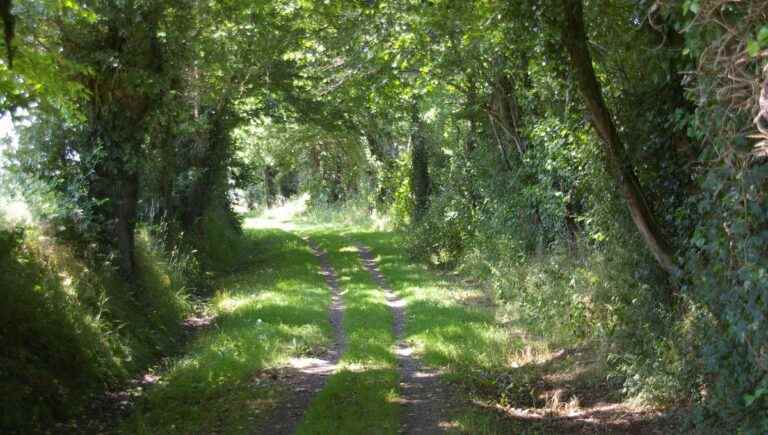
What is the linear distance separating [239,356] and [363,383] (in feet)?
8.76

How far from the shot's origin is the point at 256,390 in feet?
33.6

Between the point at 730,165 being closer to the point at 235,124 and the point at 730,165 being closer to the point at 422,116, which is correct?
the point at 235,124

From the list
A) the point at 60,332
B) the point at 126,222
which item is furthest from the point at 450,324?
the point at 60,332

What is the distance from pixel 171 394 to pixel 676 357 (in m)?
6.81


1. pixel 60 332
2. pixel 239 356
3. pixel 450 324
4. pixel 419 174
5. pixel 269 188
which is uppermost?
pixel 269 188

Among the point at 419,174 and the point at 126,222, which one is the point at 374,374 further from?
the point at 419,174

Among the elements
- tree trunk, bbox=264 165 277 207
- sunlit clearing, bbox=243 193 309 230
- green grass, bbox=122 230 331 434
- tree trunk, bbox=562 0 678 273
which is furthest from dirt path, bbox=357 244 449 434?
tree trunk, bbox=264 165 277 207

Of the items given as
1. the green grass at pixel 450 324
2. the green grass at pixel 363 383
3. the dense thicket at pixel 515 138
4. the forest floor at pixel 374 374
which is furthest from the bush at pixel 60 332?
the green grass at pixel 450 324

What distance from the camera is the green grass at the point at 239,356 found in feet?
29.7

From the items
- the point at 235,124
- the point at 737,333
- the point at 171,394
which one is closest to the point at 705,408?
the point at 737,333

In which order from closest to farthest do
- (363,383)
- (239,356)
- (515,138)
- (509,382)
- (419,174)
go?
(363,383) → (509,382) → (239,356) → (515,138) → (419,174)

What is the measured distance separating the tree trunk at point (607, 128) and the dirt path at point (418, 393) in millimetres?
3358

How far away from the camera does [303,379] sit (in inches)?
428

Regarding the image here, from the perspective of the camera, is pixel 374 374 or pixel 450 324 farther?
pixel 450 324
